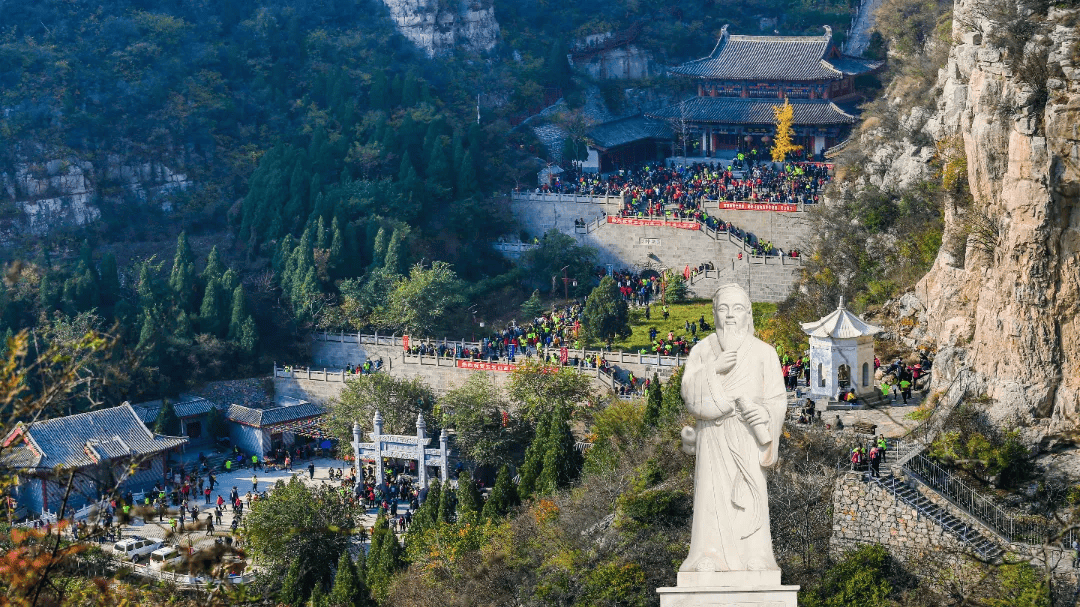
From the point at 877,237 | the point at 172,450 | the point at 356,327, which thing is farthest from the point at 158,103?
the point at 877,237

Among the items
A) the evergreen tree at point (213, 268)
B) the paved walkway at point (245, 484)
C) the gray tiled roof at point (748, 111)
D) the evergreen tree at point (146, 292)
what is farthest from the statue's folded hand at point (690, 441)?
the gray tiled roof at point (748, 111)

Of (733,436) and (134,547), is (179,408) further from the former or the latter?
(733,436)

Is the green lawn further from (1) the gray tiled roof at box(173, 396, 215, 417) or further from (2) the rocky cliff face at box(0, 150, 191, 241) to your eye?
(2) the rocky cliff face at box(0, 150, 191, 241)

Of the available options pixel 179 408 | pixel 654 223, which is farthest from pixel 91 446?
pixel 654 223

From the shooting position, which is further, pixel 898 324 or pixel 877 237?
pixel 877 237

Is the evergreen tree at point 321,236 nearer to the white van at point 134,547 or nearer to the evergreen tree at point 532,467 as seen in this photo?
the white van at point 134,547

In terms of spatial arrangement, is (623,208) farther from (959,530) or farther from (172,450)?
(959,530)
